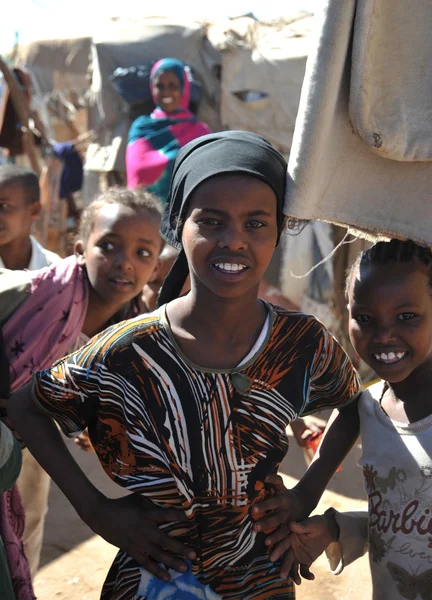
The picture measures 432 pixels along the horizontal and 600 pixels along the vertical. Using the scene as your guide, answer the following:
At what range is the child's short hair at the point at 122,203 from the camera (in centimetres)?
239

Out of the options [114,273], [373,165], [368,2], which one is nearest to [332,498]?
[114,273]

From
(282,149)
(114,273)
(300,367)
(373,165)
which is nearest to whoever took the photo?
(373,165)

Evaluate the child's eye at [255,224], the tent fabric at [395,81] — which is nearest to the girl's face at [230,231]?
the child's eye at [255,224]

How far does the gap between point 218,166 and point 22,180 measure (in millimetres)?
2423

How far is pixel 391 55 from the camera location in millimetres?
1342

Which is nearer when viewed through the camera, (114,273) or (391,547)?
(391,547)

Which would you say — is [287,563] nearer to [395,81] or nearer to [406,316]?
[406,316]

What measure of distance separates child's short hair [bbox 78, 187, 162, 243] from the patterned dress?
98cm

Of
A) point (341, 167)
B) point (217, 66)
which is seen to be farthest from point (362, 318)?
point (217, 66)

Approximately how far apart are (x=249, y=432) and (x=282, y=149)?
16.7 ft

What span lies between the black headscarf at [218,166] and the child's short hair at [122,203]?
2.74ft

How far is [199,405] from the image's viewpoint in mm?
1437

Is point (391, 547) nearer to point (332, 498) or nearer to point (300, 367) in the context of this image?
point (300, 367)

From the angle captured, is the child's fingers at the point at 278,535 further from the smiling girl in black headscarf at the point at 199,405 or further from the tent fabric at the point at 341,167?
the tent fabric at the point at 341,167
